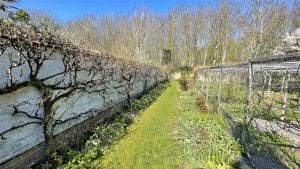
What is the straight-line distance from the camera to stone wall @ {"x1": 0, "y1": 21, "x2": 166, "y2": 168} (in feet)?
10.9

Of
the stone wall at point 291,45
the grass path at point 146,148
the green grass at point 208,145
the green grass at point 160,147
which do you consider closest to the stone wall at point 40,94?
the green grass at point 160,147

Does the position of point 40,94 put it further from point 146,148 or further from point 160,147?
point 160,147

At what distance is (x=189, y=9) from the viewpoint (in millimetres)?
32938

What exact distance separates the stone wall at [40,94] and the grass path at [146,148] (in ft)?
3.37

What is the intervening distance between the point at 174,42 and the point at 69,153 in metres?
31.8

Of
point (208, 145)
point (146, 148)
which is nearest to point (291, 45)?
point (208, 145)

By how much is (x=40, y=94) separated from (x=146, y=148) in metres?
2.46

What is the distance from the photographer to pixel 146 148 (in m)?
5.24

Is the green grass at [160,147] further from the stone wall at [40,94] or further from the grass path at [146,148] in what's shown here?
the stone wall at [40,94]

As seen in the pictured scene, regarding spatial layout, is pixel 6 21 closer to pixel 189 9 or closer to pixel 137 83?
pixel 137 83

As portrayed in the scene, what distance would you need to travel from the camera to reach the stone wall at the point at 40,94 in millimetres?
3320

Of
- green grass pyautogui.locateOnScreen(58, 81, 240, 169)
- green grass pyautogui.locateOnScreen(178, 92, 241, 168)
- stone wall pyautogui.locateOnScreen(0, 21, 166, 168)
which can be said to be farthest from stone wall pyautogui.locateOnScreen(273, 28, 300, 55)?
stone wall pyautogui.locateOnScreen(0, 21, 166, 168)

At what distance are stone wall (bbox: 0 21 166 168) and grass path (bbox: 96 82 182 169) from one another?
Answer: 1027mm

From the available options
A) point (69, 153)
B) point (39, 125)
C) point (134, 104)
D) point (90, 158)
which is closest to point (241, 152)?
point (90, 158)
